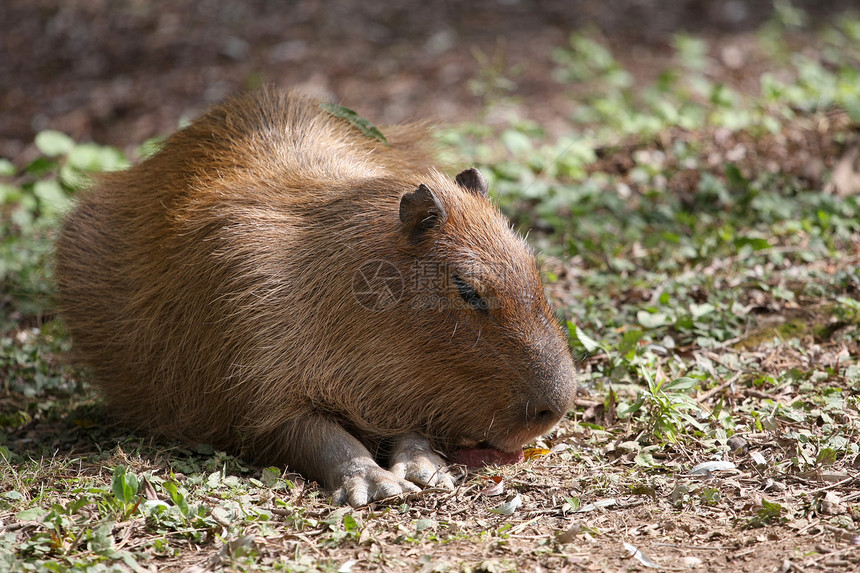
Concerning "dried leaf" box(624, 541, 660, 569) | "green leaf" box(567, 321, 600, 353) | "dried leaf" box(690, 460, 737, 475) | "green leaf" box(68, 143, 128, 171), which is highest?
"green leaf" box(68, 143, 128, 171)

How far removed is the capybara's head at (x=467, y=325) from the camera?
12.0 feet

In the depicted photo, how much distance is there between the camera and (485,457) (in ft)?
12.8

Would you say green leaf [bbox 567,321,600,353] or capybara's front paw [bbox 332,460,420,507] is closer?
capybara's front paw [bbox 332,460,420,507]

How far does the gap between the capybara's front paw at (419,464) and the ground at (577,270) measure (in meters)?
0.12

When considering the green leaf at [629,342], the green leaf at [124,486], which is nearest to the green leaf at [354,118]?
the green leaf at [629,342]

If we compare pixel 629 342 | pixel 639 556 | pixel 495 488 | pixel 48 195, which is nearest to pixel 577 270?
pixel 629 342

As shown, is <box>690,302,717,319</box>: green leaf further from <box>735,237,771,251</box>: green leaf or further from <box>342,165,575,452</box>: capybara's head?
<box>342,165,575,452</box>: capybara's head

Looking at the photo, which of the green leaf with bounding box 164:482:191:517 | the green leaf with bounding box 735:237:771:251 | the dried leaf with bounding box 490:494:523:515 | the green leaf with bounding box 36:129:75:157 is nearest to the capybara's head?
the dried leaf with bounding box 490:494:523:515

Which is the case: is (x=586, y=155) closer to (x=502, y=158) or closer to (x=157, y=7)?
(x=502, y=158)

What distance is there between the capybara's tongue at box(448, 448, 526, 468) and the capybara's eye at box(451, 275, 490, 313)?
25.6 inches

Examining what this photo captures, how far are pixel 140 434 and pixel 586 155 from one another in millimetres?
4186

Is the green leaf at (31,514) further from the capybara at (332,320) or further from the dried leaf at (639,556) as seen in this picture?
the dried leaf at (639,556)

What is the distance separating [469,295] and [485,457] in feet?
2.37

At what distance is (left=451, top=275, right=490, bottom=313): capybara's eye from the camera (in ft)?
12.2
